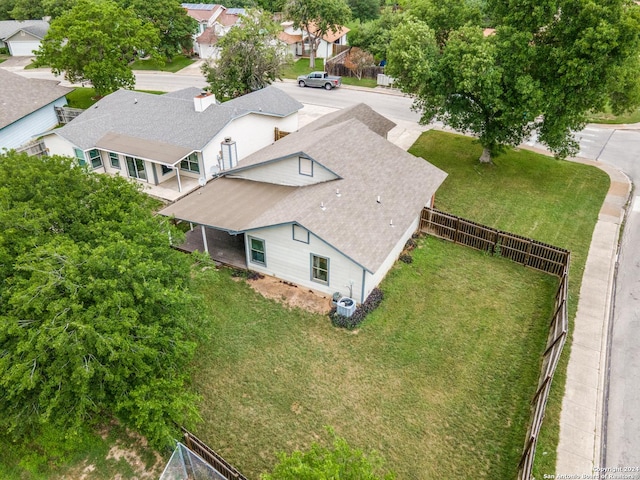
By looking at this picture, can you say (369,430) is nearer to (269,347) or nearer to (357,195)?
(269,347)

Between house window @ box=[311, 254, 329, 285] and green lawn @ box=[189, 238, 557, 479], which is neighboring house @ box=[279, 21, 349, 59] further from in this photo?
green lawn @ box=[189, 238, 557, 479]

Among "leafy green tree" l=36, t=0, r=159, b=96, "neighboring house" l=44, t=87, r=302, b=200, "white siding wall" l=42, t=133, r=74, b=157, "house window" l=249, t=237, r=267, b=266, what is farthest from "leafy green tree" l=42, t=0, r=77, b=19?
"house window" l=249, t=237, r=267, b=266

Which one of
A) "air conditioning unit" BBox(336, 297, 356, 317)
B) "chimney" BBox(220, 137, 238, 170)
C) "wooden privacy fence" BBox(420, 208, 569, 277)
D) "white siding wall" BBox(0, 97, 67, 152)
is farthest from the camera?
"white siding wall" BBox(0, 97, 67, 152)

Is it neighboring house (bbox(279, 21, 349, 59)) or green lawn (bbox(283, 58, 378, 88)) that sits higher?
neighboring house (bbox(279, 21, 349, 59))

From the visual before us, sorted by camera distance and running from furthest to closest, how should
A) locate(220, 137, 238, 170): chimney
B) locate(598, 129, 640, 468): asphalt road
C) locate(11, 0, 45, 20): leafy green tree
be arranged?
locate(11, 0, 45, 20): leafy green tree → locate(220, 137, 238, 170): chimney → locate(598, 129, 640, 468): asphalt road

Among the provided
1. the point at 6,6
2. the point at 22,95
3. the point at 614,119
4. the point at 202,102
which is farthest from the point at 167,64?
the point at 614,119

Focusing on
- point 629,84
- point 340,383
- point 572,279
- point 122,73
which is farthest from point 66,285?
point 122,73

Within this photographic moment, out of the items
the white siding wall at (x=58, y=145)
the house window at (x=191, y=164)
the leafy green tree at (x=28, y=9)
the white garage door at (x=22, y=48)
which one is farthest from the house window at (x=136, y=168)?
the leafy green tree at (x=28, y=9)
